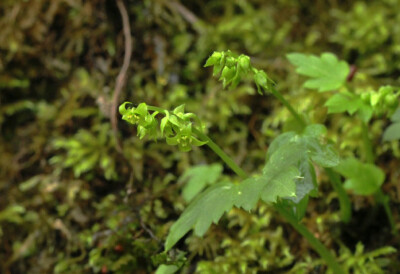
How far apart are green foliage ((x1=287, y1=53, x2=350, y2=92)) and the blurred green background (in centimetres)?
14

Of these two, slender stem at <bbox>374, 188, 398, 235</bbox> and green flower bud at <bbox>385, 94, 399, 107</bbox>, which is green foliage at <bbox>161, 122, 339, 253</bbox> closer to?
green flower bud at <bbox>385, 94, 399, 107</bbox>

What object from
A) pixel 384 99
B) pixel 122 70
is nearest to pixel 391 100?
pixel 384 99

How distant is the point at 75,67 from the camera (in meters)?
2.85

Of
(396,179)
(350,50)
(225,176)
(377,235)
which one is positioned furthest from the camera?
(350,50)

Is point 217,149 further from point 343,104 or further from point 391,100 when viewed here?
point 391,100

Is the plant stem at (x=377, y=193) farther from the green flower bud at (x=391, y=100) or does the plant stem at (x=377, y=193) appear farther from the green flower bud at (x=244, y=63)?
the green flower bud at (x=244, y=63)

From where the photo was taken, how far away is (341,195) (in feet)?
5.99

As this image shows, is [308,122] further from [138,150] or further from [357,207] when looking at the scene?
[138,150]

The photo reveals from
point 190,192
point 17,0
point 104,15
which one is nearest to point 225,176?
point 190,192

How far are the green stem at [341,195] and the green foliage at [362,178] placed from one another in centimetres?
4

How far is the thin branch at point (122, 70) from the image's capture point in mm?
2476

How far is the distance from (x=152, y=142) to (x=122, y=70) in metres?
0.51

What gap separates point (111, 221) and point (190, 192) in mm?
415

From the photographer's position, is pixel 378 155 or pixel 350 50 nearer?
pixel 378 155
